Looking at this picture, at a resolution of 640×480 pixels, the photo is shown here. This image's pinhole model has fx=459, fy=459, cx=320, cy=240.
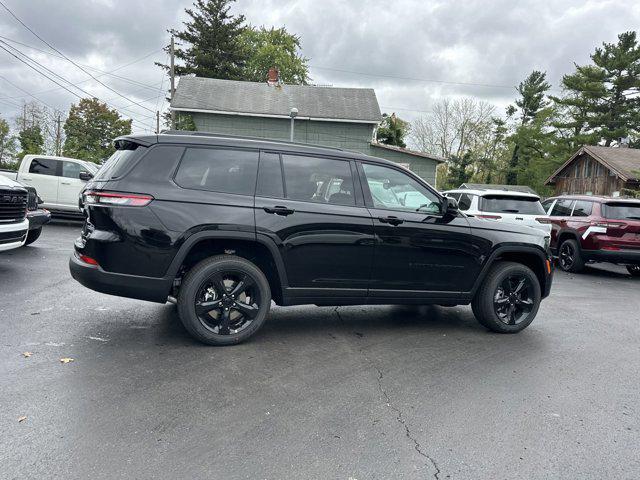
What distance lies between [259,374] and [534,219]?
300 inches

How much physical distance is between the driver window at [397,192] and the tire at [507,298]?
3.51 ft

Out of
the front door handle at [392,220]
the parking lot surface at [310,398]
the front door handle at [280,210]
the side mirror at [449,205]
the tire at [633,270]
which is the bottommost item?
the parking lot surface at [310,398]

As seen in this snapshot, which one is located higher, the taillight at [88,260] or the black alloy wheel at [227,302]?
the taillight at [88,260]

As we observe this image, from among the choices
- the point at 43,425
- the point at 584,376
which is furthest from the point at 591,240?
the point at 43,425

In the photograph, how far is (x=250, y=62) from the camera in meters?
46.3

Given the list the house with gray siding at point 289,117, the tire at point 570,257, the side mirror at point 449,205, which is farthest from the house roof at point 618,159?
the side mirror at point 449,205

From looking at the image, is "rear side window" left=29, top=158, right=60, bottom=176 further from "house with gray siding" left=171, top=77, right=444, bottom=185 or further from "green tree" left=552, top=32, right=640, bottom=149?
"green tree" left=552, top=32, right=640, bottom=149

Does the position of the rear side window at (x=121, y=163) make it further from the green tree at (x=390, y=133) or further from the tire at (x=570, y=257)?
the green tree at (x=390, y=133)

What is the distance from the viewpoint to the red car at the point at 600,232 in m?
9.53

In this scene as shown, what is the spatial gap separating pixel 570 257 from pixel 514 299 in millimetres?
6405

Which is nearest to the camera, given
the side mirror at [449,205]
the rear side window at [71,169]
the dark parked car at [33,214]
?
the side mirror at [449,205]

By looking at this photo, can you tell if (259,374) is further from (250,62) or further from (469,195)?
(250,62)

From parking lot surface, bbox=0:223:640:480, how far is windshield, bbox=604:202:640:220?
5.03 meters

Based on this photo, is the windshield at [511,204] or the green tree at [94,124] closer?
the windshield at [511,204]
